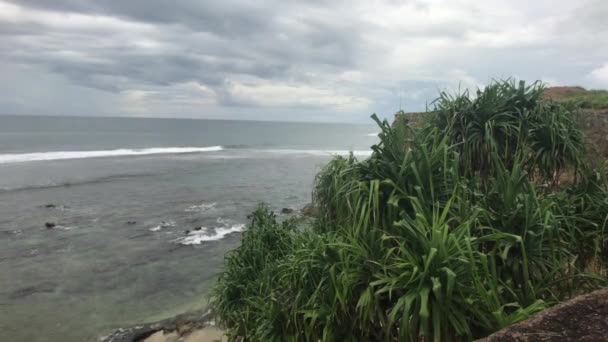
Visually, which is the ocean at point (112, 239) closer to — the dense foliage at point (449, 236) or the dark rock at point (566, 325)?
the dense foliage at point (449, 236)

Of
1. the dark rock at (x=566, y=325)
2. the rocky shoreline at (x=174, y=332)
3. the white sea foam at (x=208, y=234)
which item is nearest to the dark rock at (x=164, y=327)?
the rocky shoreline at (x=174, y=332)

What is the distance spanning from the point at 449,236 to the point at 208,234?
51.2 ft

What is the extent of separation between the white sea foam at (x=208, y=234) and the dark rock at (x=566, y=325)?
15.3m

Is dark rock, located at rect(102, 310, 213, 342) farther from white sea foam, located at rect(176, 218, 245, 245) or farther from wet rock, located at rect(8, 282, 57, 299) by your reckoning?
white sea foam, located at rect(176, 218, 245, 245)

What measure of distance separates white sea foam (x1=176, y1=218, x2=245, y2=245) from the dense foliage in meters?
10.9

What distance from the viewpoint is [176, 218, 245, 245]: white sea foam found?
16844 millimetres

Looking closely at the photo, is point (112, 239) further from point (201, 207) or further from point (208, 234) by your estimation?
point (201, 207)

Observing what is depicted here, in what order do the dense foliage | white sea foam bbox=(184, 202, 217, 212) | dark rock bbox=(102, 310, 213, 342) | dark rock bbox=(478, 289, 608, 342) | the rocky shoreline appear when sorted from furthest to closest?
1. white sea foam bbox=(184, 202, 217, 212)
2. dark rock bbox=(102, 310, 213, 342)
3. the rocky shoreline
4. the dense foliage
5. dark rock bbox=(478, 289, 608, 342)

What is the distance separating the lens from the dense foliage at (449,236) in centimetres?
331

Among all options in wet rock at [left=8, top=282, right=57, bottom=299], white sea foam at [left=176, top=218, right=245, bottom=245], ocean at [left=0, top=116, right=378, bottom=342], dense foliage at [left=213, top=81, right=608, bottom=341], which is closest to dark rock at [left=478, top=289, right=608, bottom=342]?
dense foliage at [left=213, top=81, right=608, bottom=341]

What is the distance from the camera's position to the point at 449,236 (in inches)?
130

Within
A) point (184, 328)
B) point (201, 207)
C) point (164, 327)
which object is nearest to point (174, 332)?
point (184, 328)

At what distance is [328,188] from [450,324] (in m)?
2.51

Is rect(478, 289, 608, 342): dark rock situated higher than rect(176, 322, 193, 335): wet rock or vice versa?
rect(478, 289, 608, 342): dark rock
